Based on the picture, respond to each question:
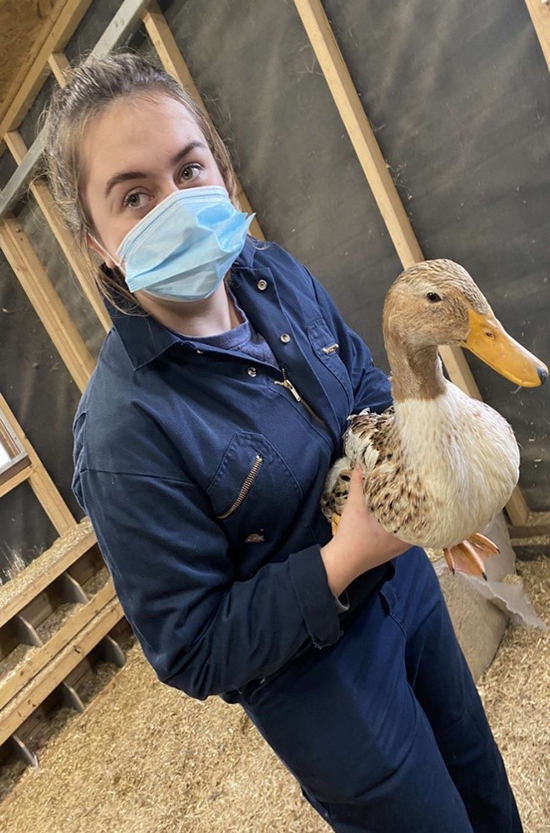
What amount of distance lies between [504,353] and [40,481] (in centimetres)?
279

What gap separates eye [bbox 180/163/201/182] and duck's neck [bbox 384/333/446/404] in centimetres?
34

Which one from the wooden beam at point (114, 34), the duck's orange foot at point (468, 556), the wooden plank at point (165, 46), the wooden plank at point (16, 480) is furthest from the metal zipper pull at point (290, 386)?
the wooden plank at point (16, 480)

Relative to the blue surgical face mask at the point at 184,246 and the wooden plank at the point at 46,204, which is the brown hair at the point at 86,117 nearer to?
the blue surgical face mask at the point at 184,246

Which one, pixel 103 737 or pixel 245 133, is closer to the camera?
pixel 245 133

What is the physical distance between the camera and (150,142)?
0.75m

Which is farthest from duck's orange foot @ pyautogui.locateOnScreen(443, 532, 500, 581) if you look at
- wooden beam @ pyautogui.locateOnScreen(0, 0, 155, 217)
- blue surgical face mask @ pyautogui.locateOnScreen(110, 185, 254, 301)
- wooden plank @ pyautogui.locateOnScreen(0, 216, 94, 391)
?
wooden plank @ pyautogui.locateOnScreen(0, 216, 94, 391)

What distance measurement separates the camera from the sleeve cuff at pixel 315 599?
0.76m

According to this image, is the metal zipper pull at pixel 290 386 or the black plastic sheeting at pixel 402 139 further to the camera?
the black plastic sheeting at pixel 402 139

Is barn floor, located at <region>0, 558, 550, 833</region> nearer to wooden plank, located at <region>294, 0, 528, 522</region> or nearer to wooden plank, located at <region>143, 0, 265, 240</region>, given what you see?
wooden plank, located at <region>294, 0, 528, 522</region>

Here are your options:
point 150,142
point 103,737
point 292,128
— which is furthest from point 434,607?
point 103,737

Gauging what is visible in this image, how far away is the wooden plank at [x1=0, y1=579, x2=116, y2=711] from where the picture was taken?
238 cm

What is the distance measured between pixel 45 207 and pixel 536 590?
7.80ft

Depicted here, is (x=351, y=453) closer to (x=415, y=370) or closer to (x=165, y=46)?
(x=415, y=370)

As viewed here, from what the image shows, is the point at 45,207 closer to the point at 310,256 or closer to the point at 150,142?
the point at 310,256
